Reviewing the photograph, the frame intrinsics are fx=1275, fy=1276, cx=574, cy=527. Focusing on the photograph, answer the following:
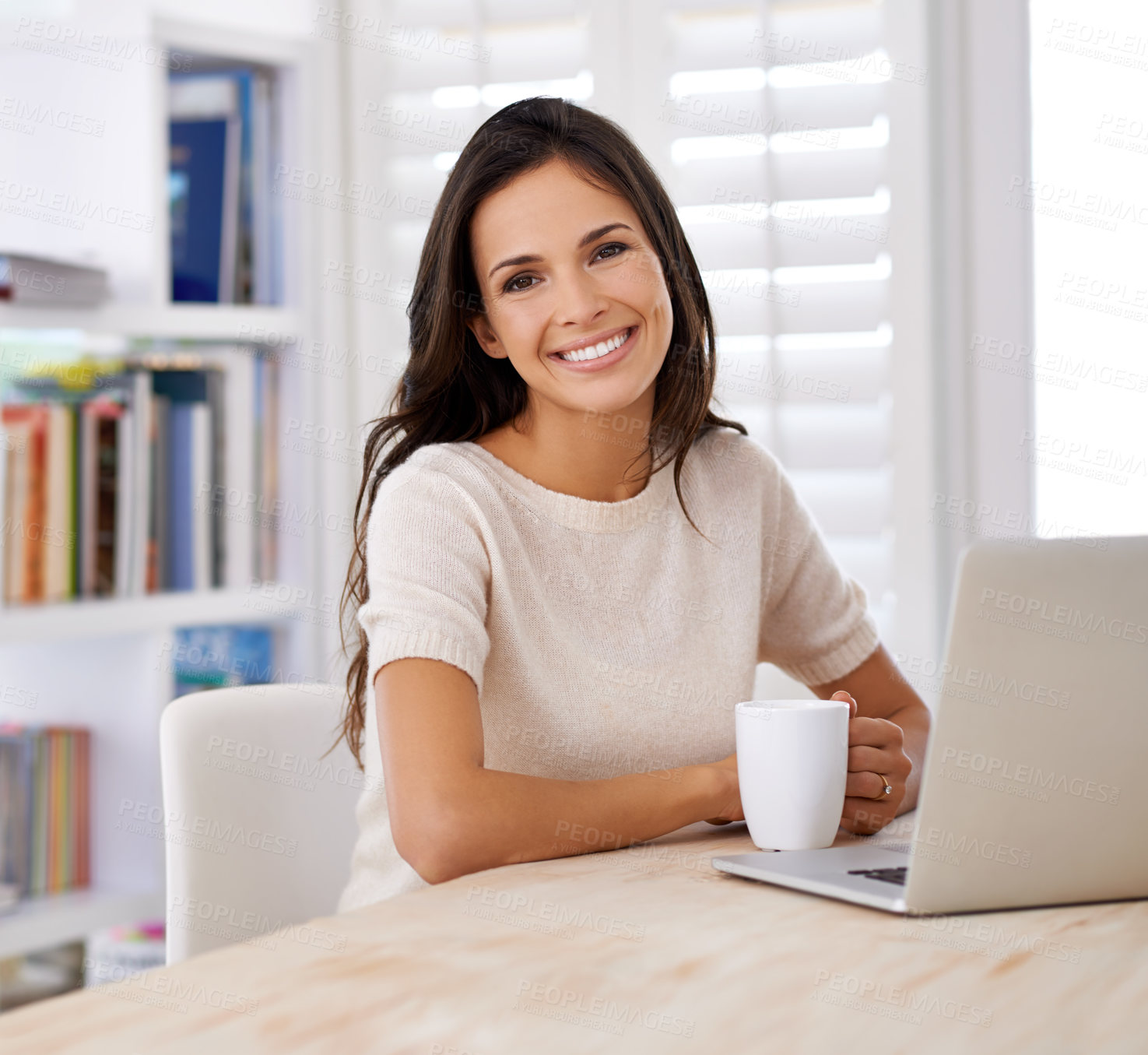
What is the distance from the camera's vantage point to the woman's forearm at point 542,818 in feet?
3.33

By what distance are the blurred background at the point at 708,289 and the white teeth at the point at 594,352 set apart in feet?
1.86

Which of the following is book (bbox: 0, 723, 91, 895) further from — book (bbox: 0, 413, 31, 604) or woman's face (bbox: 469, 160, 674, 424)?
woman's face (bbox: 469, 160, 674, 424)

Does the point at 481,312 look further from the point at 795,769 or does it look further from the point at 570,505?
the point at 795,769

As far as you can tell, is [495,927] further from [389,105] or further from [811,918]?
[389,105]

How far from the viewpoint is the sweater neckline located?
136 cm

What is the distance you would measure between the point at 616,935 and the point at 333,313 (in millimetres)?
1876

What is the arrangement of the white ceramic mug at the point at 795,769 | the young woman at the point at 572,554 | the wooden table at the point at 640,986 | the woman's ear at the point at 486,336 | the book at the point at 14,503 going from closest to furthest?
the wooden table at the point at 640,986 < the white ceramic mug at the point at 795,769 < the young woman at the point at 572,554 < the woman's ear at the point at 486,336 < the book at the point at 14,503

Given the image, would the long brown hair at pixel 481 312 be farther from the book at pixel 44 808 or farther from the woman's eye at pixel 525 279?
the book at pixel 44 808

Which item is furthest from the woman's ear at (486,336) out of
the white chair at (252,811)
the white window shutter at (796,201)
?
the white window shutter at (796,201)

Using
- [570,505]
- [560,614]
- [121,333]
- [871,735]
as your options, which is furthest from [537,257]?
[121,333]

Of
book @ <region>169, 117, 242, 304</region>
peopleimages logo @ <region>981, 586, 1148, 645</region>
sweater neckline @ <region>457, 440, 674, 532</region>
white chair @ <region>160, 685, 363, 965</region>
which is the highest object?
book @ <region>169, 117, 242, 304</region>

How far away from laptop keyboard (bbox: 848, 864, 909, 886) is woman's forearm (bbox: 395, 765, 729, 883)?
0.24m

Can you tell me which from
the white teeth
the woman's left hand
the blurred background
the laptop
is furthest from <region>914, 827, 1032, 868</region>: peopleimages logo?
the blurred background

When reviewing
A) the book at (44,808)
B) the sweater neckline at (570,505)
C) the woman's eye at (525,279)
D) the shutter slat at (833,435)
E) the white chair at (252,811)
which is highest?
the woman's eye at (525,279)
